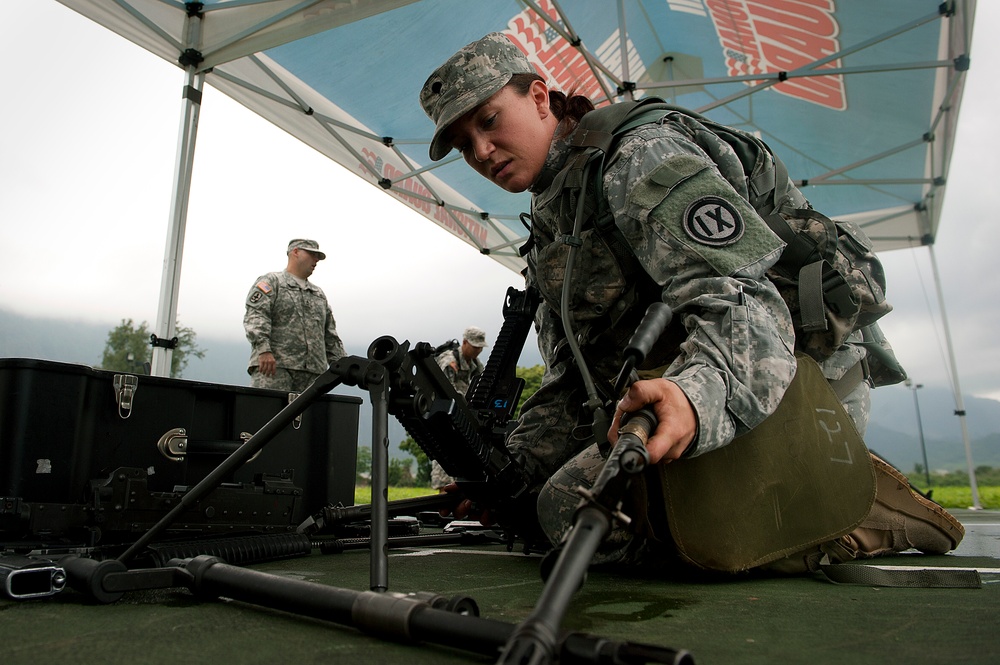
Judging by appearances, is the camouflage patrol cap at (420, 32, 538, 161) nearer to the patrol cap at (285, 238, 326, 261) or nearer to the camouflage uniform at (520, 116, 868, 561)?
the camouflage uniform at (520, 116, 868, 561)

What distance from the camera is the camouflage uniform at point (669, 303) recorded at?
129cm

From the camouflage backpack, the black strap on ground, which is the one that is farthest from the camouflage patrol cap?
the black strap on ground

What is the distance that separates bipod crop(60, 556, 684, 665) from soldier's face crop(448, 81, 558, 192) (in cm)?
115

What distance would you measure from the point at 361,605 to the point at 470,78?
1.34m

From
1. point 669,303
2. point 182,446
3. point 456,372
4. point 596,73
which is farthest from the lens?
point 456,372

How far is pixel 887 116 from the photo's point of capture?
20.0 feet

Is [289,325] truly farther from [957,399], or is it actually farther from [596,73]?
[957,399]

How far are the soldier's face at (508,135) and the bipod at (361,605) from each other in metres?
1.15

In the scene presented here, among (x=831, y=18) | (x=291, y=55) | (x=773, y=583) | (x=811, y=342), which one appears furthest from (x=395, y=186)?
(x=773, y=583)

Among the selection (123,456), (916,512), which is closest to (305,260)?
(123,456)

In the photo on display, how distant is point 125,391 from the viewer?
2152mm

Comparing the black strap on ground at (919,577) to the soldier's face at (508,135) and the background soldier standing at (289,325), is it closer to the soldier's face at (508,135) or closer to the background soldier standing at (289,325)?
the soldier's face at (508,135)

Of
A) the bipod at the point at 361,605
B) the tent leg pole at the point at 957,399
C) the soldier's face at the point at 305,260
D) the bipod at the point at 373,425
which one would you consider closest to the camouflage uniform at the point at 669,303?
the bipod at the point at 373,425

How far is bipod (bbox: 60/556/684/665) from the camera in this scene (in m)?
0.70
